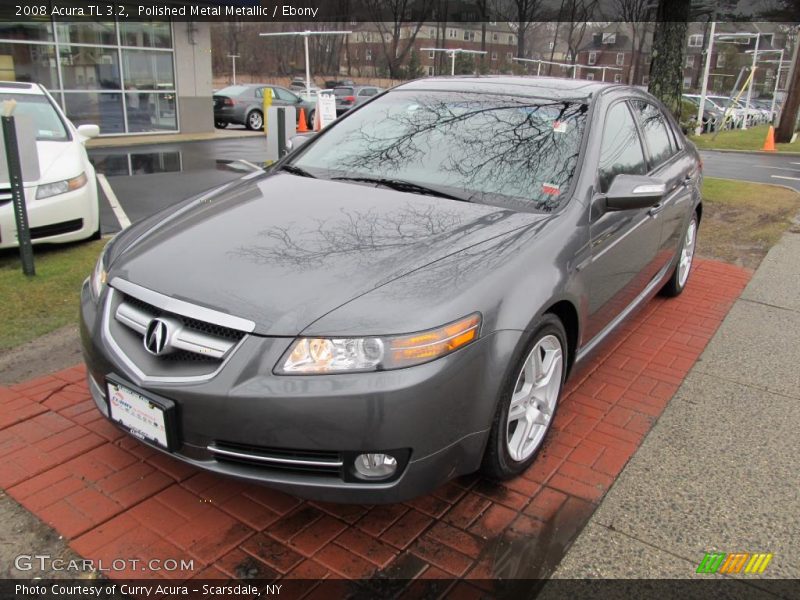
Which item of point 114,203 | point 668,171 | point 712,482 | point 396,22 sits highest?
point 396,22

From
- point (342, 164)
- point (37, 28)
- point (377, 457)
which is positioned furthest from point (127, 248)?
point (37, 28)

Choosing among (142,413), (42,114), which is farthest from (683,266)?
(42,114)

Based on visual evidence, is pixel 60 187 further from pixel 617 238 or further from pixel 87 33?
pixel 87 33

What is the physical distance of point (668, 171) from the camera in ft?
15.1

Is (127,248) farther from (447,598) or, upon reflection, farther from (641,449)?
(641,449)

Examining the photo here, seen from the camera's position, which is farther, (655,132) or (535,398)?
(655,132)

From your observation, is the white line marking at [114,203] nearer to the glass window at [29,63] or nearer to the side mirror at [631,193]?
the side mirror at [631,193]

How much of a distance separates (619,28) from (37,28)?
54.5 meters

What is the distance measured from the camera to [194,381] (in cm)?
230

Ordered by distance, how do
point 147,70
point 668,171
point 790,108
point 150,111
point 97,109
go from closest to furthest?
1. point 668,171
2. point 97,109
3. point 147,70
4. point 150,111
5. point 790,108

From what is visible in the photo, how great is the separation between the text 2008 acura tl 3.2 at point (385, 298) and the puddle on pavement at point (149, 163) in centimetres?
805

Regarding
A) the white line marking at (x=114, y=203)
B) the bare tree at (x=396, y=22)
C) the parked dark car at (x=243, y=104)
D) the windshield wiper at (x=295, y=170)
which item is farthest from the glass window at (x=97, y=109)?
the bare tree at (x=396, y=22)

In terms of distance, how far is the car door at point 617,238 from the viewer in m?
3.33

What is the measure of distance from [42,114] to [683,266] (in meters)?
6.32
